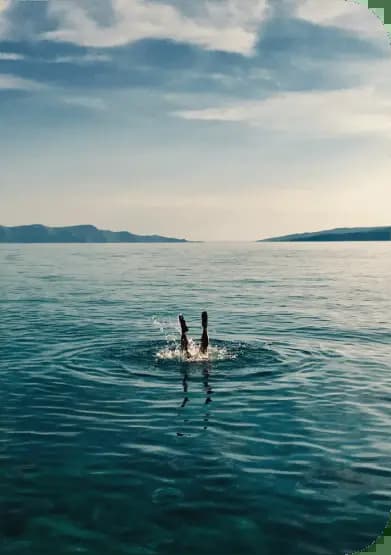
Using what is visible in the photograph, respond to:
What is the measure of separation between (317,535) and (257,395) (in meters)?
9.56

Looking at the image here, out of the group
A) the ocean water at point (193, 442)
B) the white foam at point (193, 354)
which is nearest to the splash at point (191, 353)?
the white foam at point (193, 354)

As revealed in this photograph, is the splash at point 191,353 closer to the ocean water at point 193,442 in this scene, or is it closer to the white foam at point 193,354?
the white foam at point 193,354

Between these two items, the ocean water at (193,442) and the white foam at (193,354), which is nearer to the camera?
the ocean water at (193,442)

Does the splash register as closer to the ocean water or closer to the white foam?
the white foam

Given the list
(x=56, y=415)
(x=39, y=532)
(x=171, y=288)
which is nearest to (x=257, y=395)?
(x=56, y=415)

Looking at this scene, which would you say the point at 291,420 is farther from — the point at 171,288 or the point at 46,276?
the point at 46,276

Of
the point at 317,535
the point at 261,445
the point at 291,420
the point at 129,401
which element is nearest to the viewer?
the point at 317,535

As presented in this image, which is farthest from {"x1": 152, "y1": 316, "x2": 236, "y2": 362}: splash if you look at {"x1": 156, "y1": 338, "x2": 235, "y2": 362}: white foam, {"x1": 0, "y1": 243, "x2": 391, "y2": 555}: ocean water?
{"x1": 0, "y1": 243, "x2": 391, "y2": 555}: ocean water

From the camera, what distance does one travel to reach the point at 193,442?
621 inches

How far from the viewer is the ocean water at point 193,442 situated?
11234 mm

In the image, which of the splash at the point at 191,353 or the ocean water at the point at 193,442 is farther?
the splash at the point at 191,353

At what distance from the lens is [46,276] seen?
79.6 m

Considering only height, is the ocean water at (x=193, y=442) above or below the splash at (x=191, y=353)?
below

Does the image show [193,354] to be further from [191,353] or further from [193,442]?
[193,442]
